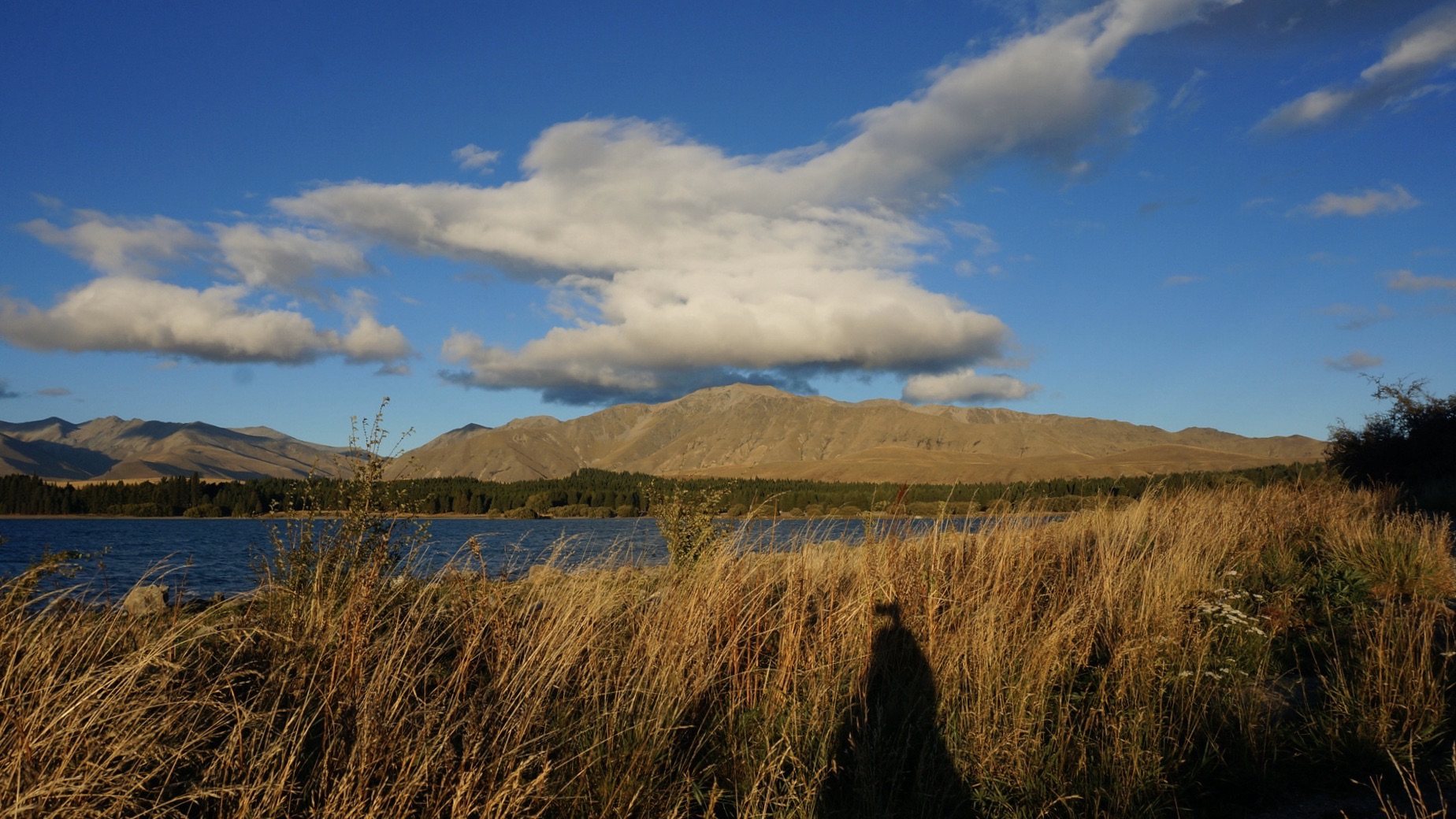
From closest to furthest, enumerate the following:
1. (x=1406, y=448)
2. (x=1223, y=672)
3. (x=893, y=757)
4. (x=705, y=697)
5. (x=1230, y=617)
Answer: (x=893, y=757) < (x=705, y=697) < (x=1223, y=672) < (x=1230, y=617) < (x=1406, y=448)

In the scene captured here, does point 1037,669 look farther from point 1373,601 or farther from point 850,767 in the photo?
point 1373,601

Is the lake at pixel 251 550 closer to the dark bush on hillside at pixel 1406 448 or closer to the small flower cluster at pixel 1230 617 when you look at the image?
the small flower cluster at pixel 1230 617

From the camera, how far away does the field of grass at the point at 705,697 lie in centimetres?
334

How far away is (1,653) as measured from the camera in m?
3.64

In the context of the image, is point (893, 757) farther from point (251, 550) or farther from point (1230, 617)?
point (251, 550)

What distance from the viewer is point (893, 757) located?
479cm

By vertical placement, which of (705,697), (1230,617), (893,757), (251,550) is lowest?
(893,757)

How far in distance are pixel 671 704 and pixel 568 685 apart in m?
0.66

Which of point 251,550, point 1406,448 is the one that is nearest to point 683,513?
point 251,550

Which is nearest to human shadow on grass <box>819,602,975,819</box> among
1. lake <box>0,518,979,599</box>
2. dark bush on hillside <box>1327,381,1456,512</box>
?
lake <box>0,518,979,599</box>

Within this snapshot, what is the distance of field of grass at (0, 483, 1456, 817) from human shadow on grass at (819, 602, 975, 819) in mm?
23

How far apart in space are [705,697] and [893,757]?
4.14 feet

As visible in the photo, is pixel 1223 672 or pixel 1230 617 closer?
pixel 1223 672

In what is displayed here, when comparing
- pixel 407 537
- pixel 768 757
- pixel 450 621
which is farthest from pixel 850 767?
pixel 407 537
